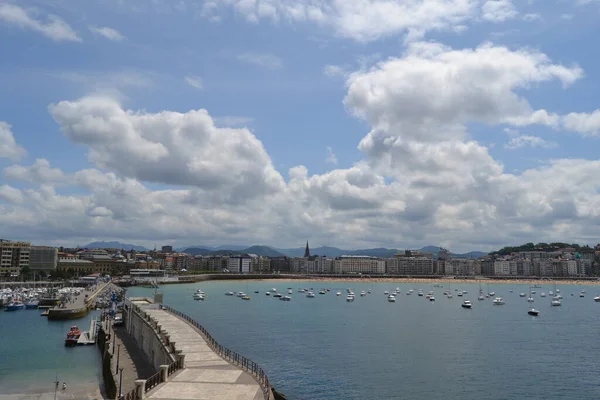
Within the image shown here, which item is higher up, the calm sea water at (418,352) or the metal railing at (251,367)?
the metal railing at (251,367)

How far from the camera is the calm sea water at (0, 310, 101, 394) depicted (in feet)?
165

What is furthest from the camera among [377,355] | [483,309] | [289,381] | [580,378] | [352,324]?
[483,309]

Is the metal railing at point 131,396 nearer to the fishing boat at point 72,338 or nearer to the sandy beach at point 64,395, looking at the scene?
the sandy beach at point 64,395

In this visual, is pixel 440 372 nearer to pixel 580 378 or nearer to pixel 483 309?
pixel 580 378

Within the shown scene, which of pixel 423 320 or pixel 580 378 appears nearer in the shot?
pixel 580 378

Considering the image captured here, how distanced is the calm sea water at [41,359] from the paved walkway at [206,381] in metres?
14.5

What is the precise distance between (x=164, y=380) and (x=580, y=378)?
139 feet

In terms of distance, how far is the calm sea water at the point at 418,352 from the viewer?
156ft

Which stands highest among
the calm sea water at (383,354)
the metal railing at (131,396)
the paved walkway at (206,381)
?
the metal railing at (131,396)

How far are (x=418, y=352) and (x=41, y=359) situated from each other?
46.0 meters

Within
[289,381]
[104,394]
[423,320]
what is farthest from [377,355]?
[423,320]

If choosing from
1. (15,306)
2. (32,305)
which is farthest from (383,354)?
(32,305)

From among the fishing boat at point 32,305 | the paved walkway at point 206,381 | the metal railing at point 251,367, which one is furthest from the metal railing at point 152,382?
the fishing boat at point 32,305

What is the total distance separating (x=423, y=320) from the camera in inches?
4117
